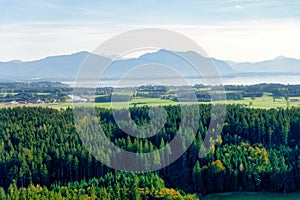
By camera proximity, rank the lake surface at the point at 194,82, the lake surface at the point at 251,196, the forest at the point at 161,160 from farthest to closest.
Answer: the lake surface at the point at 194,82, the lake surface at the point at 251,196, the forest at the point at 161,160

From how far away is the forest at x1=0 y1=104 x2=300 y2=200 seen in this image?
72.6 feet

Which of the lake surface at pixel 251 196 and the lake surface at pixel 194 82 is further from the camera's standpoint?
the lake surface at pixel 194 82

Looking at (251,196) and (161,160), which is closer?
(251,196)

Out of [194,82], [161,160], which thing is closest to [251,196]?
[161,160]

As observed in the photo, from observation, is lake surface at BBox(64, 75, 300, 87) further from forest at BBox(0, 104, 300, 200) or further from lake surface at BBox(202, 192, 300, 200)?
lake surface at BBox(202, 192, 300, 200)

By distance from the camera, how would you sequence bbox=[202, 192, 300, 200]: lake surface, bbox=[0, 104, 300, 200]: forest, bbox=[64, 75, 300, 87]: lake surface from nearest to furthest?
bbox=[0, 104, 300, 200]: forest, bbox=[202, 192, 300, 200]: lake surface, bbox=[64, 75, 300, 87]: lake surface

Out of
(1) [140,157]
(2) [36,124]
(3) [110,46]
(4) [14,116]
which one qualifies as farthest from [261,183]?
(4) [14,116]

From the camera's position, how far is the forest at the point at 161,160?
871 inches

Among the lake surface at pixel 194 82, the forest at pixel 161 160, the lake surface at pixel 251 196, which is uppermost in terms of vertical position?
the lake surface at pixel 194 82

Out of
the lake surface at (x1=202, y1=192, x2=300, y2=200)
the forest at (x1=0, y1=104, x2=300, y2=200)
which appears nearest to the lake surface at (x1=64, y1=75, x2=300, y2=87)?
the forest at (x1=0, y1=104, x2=300, y2=200)

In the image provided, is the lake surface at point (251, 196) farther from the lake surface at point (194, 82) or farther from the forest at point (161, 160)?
Result: the lake surface at point (194, 82)

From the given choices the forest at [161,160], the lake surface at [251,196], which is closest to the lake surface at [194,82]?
the forest at [161,160]

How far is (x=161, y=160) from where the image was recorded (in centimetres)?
2672

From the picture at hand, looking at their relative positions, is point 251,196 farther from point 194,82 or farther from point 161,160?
point 194,82
